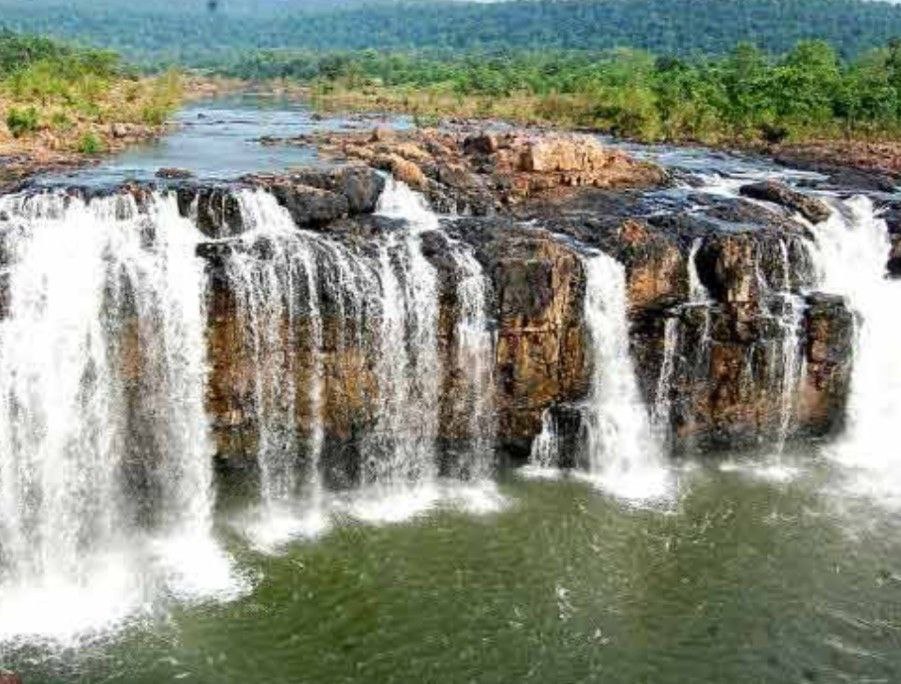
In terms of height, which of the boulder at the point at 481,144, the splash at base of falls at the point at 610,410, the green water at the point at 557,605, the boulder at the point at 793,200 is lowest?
the green water at the point at 557,605

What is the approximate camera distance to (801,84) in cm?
6269

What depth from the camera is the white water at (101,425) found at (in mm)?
19359

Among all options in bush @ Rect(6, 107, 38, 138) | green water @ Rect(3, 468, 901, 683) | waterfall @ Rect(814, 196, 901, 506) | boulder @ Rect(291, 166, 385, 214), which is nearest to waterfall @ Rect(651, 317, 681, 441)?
green water @ Rect(3, 468, 901, 683)

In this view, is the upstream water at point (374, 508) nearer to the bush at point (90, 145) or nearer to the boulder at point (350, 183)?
the boulder at point (350, 183)

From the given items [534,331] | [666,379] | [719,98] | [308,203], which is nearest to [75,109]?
[308,203]

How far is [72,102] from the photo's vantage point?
58.8 m

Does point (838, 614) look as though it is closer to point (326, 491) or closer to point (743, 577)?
point (743, 577)

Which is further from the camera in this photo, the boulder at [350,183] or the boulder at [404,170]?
the boulder at [404,170]

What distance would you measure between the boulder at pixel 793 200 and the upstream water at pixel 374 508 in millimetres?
4860

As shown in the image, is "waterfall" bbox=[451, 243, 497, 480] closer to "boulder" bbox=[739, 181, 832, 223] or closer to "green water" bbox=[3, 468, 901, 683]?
"green water" bbox=[3, 468, 901, 683]

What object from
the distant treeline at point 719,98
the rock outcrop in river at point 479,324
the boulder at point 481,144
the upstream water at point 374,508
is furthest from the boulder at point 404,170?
the distant treeline at point 719,98

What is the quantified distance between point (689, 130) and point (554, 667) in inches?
1935

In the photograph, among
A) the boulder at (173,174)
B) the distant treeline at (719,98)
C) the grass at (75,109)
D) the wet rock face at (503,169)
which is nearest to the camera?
the wet rock face at (503,169)

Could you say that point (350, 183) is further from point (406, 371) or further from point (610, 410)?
point (610, 410)
